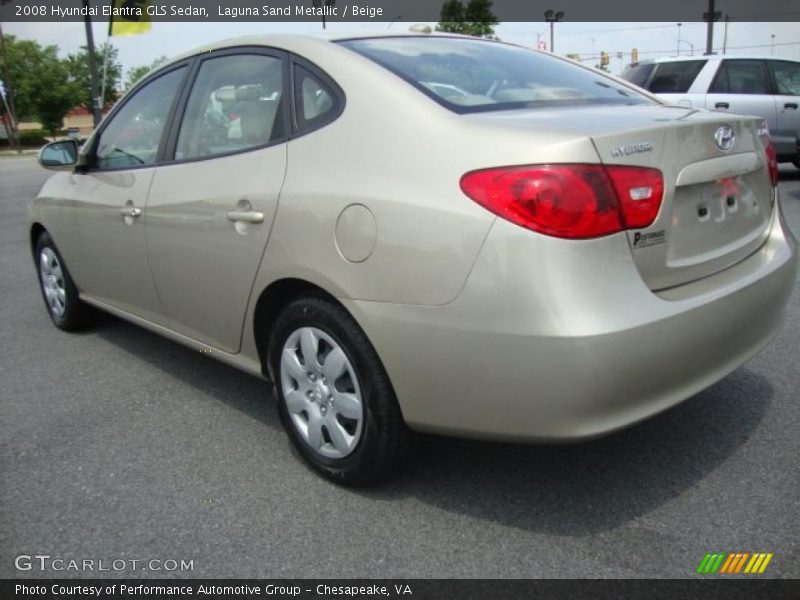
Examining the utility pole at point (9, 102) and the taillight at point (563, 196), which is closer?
the taillight at point (563, 196)

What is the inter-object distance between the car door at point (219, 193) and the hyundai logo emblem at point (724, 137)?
4.94 ft

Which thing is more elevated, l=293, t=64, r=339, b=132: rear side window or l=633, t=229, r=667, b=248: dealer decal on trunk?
l=293, t=64, r=339, b=132: rear side window

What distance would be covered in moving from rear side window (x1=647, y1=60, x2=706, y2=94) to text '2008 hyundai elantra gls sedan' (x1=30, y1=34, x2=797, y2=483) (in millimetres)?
8107

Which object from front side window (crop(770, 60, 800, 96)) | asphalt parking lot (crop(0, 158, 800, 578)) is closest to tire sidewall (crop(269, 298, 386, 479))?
asphalt parking lot (crop(0, 158, 800, 578))

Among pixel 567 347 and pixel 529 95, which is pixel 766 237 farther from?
pixel 567 347

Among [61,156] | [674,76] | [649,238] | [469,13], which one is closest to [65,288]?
[61,156]

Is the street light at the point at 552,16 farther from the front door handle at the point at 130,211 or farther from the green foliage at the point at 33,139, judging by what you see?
the front door handle at the point at 130,211

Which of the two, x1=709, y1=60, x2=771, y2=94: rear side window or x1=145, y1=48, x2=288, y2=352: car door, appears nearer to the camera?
x1=145, y1=48, x2=288, y2=352: car door

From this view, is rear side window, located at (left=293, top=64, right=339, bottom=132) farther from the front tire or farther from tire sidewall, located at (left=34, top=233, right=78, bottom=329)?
tire sidewall, located at (left=34, top=233, right=78, bottom=329)

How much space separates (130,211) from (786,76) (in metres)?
10.4

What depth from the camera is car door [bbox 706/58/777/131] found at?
Answer: 10.2 metres

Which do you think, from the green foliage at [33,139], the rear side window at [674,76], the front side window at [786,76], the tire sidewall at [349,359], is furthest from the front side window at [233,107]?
the green foliage at [33,139]

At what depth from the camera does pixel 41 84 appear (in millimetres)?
51281

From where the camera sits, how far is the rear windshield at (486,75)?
252cm
